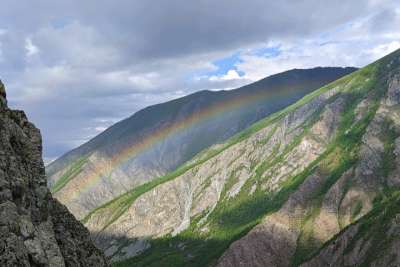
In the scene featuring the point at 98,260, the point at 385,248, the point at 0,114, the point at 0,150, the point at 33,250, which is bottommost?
the point at 385,248

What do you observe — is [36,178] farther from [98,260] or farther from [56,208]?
[98,260]

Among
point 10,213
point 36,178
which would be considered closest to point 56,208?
point 36,178

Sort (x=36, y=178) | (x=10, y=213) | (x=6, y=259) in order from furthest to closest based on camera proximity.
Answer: (x=36, y=178) → (x=10, y=213) → (x=6, y=259)

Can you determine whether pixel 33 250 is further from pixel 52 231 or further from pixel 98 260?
pixel 98 260

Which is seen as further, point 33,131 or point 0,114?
point 33,131

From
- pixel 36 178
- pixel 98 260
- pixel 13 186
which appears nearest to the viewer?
pixel 13 186

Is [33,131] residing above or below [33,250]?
above
